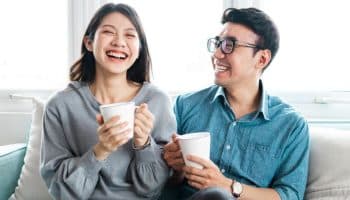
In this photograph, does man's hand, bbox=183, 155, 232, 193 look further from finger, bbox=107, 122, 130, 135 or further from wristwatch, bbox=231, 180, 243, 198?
finger, bbox=107, 122, 130, 135

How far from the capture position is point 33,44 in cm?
221

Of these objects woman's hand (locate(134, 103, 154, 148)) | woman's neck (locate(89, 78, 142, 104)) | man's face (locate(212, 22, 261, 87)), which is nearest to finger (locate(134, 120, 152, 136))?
woman's hand (locate(134, 103, 154, 148))

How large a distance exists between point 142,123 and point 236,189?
39cm

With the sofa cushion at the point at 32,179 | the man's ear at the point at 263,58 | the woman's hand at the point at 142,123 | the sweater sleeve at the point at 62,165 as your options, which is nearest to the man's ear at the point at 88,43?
the sweater sleeve at the point at 62,165

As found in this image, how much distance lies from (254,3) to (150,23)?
0.52 meters

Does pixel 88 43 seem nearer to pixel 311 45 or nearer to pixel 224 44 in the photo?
pixel 224 44

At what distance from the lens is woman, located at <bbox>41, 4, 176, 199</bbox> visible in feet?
4.27

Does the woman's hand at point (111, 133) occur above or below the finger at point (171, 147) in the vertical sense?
above

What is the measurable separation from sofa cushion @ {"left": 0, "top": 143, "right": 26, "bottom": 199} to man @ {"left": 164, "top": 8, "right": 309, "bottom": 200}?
2.20 ft

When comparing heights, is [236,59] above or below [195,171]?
above

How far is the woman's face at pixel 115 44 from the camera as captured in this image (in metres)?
1.38

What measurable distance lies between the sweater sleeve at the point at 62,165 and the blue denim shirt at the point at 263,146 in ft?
1.30

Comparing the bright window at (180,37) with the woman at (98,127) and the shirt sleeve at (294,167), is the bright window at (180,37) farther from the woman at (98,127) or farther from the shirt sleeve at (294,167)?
the shirt sleeve at (294,167)

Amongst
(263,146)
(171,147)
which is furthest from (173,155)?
Result: (263,146)
